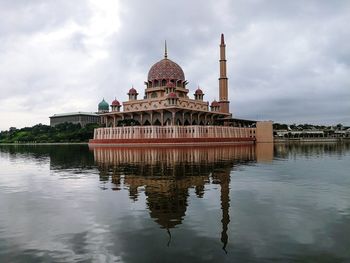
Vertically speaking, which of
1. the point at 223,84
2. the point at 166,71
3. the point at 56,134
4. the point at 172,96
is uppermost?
the point at 166,71

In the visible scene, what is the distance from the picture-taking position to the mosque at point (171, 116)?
64550 mm

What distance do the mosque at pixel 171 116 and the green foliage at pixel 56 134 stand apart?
32242 mm

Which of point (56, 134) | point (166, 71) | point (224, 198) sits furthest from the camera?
point (56, 134)

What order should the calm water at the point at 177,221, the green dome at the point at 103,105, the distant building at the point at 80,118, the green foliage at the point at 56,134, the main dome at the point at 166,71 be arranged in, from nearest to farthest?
the calm water at the point at 177,221
the main dome at the point at 166,71
the green foliage at the point at 56,134
the green dome at the point at 103,105
the distant building at the point at 80,118

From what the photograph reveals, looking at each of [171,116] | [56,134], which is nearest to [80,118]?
[56,134]

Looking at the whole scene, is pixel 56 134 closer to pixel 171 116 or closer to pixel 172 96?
pixel 171 116

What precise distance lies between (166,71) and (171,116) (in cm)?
1221

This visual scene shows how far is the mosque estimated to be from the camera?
212ft

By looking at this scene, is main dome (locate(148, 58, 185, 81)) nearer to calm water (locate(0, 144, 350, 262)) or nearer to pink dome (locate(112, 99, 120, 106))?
pink dome (locate(112, 99, 120, 106))

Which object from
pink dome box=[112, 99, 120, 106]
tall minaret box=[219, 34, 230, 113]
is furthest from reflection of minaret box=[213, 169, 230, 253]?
tall minaret box=[219, 34, 230, 113]

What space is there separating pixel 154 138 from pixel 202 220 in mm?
52285

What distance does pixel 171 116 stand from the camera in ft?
229

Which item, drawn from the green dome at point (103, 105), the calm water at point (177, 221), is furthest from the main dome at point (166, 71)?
the calm water at point (177, 221)

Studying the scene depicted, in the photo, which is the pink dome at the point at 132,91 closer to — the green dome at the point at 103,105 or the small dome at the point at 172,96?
the small dome at the point at 172,96
